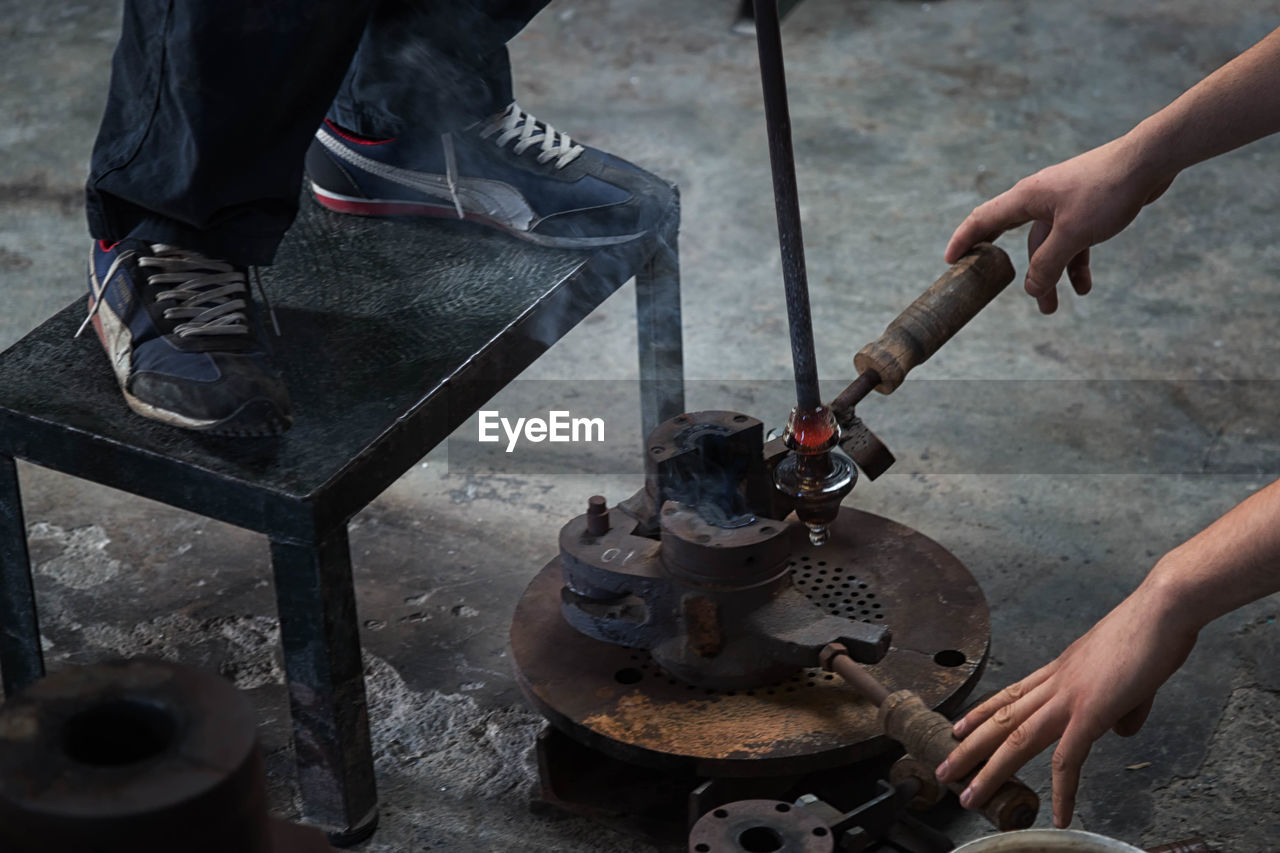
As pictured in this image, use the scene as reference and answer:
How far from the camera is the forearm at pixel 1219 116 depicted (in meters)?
1.72

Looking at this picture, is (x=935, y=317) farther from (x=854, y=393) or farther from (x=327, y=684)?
(x=327, y=684)

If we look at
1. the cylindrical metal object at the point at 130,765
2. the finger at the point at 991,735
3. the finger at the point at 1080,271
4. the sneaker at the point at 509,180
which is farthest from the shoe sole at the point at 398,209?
the cylindrical metal object at the point at 130,765

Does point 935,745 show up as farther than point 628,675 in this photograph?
No

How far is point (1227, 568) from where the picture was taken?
1284 millimetres

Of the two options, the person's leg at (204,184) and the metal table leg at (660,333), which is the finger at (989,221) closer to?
the metal table leg at (660,333)

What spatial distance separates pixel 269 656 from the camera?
2.17m

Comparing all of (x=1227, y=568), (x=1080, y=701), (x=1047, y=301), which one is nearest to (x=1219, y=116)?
(x=1047, y=301)

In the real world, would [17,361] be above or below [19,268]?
above

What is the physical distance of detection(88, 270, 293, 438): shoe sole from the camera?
66.0 inches

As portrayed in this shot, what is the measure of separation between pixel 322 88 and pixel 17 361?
1.68 ft

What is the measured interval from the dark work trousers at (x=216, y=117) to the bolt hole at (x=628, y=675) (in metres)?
0.67

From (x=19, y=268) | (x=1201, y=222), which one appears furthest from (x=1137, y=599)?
(x=19, y=268)

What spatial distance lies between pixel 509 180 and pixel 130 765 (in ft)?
4.78

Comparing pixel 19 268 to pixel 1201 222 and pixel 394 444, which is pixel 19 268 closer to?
pixel 394 444
